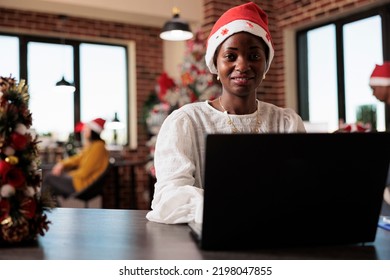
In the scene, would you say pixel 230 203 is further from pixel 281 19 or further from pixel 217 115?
pixel 281 19

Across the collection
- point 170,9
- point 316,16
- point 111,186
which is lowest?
point 111,186

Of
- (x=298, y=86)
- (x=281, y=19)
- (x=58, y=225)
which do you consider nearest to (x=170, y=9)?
(x=281, y=19)

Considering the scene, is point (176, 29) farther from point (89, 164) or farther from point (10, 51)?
point (10, 51)

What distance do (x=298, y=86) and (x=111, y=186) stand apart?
3025 mm

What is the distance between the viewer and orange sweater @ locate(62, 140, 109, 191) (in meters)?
5.63

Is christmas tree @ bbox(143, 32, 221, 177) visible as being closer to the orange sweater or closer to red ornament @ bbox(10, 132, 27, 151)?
the orange sweater

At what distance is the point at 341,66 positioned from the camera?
5.27 metres

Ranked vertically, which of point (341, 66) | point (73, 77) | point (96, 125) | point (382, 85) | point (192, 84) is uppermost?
point (73, 77)

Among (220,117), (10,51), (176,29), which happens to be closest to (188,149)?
(220,117)

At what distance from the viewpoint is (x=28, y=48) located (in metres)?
6.76

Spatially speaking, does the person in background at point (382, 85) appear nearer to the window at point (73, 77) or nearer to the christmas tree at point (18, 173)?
the christmas tree at point (18, 173)

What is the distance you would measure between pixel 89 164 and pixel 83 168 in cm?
8

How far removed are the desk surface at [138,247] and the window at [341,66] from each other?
4.27 metres

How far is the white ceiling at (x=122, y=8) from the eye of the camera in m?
5.63
